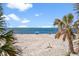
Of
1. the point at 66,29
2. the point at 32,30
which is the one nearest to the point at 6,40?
the point at 32,30

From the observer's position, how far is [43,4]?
1.99 metres

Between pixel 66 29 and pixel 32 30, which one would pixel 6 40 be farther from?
pixel 66 29

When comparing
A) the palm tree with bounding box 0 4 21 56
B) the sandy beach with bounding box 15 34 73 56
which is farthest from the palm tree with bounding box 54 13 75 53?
the palm tree with bounding box 0 4 21 56

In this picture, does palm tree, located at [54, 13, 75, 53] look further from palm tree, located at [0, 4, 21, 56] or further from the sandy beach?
palm tree, located at [0, 4, 21, 56]

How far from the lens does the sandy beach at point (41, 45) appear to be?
196cm

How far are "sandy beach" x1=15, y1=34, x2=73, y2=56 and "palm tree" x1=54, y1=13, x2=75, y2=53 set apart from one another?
0.06m

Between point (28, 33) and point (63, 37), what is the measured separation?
400 mm

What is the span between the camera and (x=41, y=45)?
198cm

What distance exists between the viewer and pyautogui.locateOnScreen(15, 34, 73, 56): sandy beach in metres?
1.96

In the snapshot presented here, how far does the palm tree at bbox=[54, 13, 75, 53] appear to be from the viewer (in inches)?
76.1

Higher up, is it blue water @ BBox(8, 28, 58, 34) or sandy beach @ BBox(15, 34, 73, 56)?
blue water @ BBox(8, 28, 58, 34)

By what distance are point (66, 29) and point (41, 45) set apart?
0.34 meters

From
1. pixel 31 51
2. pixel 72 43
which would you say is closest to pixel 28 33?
pixel 31 51

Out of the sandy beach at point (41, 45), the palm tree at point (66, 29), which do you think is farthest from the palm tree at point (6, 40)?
the palm tree at point (66, 29)
